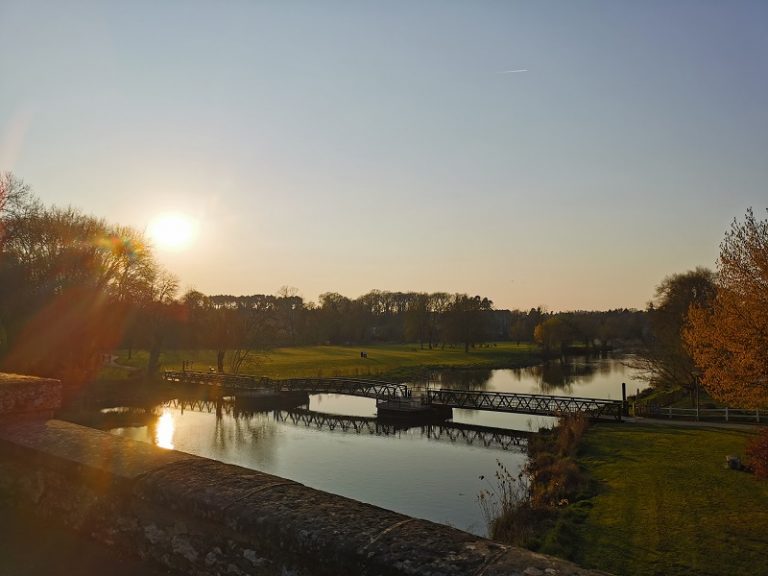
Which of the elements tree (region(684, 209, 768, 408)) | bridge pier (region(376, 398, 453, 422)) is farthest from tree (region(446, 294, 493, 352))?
tree (region(684, 209, 768, 408))

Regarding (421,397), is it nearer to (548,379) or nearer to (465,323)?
(548,379)

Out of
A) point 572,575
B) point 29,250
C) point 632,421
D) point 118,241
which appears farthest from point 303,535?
point 118,241

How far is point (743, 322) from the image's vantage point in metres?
18.1

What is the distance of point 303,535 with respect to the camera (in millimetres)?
2668

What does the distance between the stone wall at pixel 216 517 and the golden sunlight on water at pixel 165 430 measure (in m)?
26.5

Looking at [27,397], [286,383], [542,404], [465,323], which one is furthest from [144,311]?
[465,323]

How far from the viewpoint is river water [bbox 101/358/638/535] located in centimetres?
2131

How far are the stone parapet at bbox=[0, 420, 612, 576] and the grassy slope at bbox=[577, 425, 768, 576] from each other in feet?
35.1

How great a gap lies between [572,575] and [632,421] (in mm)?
32890

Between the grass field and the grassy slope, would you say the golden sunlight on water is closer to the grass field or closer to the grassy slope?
the grass field

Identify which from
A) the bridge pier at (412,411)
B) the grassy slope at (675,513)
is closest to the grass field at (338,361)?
the bridge pier at (412,411)

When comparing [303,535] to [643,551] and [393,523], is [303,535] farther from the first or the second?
[643,551]

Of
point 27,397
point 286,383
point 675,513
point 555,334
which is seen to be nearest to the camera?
point 27,397

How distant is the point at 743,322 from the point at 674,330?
2491 cm
